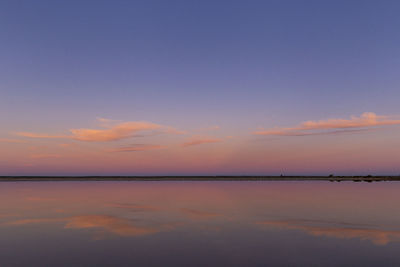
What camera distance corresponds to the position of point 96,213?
26062 mm

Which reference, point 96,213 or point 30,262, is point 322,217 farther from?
point 30,262

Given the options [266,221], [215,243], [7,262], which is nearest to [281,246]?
[215,243]

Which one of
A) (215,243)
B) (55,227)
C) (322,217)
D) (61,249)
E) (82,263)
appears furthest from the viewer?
(322,217)

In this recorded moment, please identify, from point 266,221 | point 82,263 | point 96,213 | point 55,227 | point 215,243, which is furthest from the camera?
point 96,213

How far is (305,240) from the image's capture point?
16.5m

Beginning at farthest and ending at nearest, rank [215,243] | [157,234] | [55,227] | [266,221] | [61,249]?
[266,221]
[55,227]
[157,234]
[215,243]
[61,249]

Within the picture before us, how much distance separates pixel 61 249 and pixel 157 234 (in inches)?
206

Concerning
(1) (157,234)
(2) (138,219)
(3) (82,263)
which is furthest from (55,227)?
(3) (82,263)

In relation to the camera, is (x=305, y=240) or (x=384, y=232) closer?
(x=305, y=240)

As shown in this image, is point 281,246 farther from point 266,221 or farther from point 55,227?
point 55,227

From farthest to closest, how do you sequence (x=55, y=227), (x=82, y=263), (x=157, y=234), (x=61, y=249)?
(x=55, y=227) < (x=157, y=234) < (x=61, y=249) < (x=82, y=263)

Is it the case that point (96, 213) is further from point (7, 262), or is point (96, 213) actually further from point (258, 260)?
point (258, 260)

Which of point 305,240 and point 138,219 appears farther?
point 138,219

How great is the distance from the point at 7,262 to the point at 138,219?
10812mm
